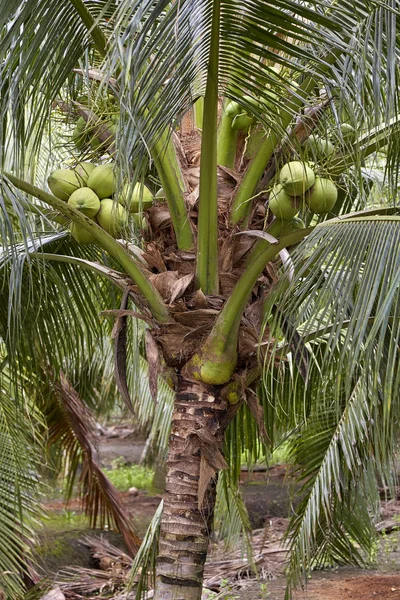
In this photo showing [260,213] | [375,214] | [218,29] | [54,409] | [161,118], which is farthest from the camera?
[54,409]

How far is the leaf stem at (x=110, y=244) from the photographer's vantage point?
115 inches

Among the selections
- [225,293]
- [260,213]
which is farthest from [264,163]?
[225,293]

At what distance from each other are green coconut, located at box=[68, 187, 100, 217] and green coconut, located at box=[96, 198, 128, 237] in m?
0.04

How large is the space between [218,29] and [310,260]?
74 centimetres

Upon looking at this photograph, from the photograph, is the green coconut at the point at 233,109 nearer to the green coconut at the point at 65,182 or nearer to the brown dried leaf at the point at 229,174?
the brown dried leaf at the point at 229,174

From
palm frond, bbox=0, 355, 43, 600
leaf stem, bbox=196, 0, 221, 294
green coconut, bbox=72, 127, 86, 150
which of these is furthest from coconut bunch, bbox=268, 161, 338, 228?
palm frond, bbox=0, 355, 43, 600

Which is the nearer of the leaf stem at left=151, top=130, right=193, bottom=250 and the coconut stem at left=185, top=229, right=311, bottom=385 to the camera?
the coconut stem at left=185, top=229, right=311, bottom=385

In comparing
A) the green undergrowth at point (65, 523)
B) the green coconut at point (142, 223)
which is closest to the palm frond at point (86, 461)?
A: the green undergrowth at point (65, 523)

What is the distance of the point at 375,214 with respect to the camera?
8.78ft

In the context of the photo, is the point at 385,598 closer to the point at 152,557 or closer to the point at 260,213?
the point at 152,557

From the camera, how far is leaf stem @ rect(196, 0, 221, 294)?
7.88 ft

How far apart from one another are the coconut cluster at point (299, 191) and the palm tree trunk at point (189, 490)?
79 cm

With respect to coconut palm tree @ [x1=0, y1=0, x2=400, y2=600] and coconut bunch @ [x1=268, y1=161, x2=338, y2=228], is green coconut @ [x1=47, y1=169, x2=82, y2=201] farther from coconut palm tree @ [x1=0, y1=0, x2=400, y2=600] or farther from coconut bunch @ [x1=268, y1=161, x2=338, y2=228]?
coconut bunch @ [x1=268, y1=161, x2=338, y2=228]

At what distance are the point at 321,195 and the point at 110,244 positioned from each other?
82 centimetres
